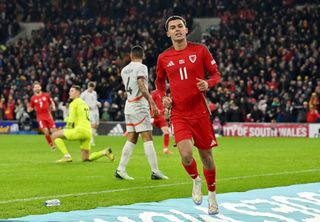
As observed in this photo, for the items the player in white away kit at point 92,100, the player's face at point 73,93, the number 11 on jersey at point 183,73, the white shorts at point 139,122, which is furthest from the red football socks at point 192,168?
the player in white away kit at point 92,100

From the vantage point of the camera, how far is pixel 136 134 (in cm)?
1503

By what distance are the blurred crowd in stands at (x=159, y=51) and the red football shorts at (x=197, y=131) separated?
23300mm

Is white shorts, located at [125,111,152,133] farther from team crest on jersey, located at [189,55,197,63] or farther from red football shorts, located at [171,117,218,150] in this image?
team crest on jersey, located at [189,55,197,63]

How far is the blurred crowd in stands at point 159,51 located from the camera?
116ft

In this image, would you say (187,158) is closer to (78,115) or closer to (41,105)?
(78,115)

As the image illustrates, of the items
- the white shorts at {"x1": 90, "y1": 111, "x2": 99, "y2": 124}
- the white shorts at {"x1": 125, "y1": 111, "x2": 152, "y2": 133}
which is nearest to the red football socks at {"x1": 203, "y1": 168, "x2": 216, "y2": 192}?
the white shorts at {"x1": 125, "y1": 111, "x2": 152, "y2": 133}

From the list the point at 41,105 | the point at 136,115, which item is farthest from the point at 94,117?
the point at 136,115

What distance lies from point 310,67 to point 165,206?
1028 inches

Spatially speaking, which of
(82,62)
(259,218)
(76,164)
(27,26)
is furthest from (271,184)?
(27,26)

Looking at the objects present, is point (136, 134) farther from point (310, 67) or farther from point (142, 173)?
point (310, 67)

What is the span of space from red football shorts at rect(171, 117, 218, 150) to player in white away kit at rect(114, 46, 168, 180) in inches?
165

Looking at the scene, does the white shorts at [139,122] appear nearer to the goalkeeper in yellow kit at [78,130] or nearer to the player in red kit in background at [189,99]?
the goalkeeper in yellow kit at [78,130]

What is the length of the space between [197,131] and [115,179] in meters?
4.82

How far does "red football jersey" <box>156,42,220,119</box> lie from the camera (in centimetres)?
1041
